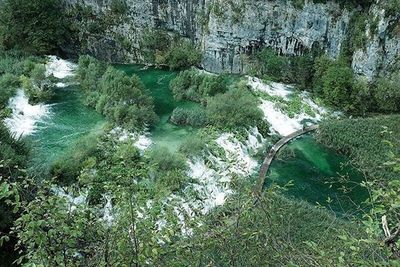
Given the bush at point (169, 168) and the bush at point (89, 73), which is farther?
the bush at point (89, 73)

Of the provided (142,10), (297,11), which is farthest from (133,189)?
(142,10)

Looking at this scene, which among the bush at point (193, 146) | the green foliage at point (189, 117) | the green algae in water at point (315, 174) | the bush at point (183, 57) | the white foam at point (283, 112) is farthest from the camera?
the bush at point (183, 57)

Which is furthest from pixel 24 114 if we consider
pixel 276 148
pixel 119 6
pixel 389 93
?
pixel 389 93

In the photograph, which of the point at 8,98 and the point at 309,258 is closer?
the point at 309,258

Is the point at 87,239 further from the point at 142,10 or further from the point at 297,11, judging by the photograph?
the point at 142,10

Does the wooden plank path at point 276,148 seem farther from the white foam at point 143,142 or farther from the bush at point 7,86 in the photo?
the bush at point 7,86

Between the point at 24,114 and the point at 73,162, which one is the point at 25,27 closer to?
the point at 24,114

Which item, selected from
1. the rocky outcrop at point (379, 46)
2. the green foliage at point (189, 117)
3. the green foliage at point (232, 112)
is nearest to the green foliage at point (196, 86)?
the green foliage at point (232, 112)
